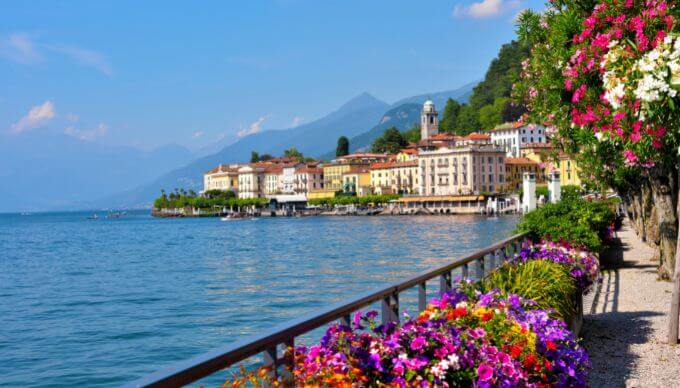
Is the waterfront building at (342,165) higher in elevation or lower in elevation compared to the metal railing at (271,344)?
higher

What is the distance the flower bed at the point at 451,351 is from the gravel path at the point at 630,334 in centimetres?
240

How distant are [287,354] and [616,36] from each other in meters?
5.89

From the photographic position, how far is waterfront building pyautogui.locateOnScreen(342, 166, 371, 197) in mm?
182375

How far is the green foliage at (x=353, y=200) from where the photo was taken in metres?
166

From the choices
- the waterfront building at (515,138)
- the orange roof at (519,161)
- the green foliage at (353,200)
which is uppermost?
the waterfront building at (515,138)

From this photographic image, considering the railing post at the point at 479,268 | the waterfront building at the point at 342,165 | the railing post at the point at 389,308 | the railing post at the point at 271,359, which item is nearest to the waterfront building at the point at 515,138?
the waterfront building at the point at 342,165

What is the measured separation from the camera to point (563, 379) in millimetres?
5973

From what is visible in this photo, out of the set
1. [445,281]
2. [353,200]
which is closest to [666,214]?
[445,281]

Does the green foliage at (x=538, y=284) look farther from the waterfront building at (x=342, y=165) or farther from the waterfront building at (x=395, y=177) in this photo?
the waterfront building at (x=342, y=165)

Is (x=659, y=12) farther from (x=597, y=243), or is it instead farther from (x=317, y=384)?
(x=597, y=243)

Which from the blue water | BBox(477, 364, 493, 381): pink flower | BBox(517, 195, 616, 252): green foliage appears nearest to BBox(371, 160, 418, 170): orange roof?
the blue water

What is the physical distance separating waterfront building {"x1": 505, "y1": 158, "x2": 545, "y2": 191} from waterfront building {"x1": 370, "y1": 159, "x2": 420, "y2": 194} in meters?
20.4

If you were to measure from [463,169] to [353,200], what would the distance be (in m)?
29.0

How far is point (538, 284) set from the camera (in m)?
8.62
